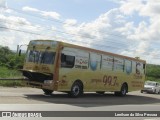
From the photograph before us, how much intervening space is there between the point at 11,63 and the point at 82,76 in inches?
2262

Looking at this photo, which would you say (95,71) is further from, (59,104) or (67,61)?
(59,104)

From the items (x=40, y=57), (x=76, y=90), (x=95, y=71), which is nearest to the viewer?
(x=40, y=57)

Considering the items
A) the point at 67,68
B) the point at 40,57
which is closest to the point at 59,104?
the point at 67,68

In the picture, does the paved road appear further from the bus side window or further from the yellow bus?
the bus side window

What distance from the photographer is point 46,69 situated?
23000 millimetres

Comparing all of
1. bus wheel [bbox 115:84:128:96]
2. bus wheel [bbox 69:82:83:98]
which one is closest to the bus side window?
bus wheel [bbox 69:82:83:98]

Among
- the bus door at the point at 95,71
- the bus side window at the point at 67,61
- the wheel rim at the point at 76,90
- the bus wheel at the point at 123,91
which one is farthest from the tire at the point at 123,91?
the bus side window at the point at 67,61

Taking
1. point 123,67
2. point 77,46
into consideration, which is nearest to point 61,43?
point 77,46

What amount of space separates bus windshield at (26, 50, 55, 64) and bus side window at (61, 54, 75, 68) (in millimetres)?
590

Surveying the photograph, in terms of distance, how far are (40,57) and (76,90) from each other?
2947mm

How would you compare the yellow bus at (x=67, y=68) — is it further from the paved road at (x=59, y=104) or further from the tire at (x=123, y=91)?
the tire at (x=123, y=91)

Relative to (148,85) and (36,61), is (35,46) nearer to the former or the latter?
(36,61)

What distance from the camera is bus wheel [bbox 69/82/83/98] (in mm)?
24078

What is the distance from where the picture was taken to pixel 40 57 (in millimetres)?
23641
